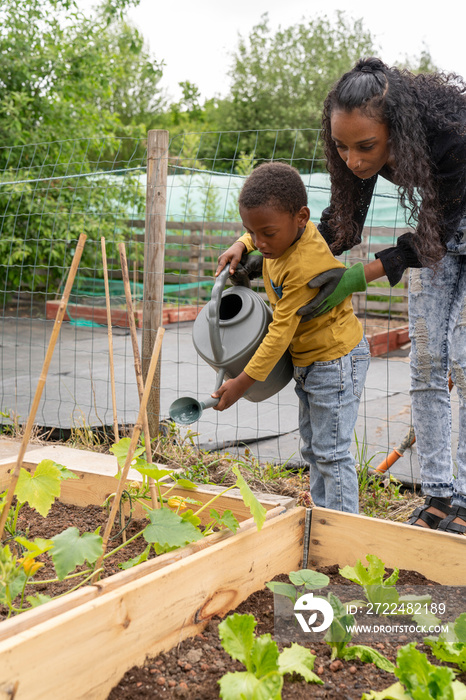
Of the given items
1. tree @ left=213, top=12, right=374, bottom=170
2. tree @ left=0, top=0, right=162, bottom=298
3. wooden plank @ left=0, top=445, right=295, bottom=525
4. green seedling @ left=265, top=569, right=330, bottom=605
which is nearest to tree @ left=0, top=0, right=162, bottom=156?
tree @ left=0, top=0, right=162, bottom=298

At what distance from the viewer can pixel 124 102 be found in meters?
21.8

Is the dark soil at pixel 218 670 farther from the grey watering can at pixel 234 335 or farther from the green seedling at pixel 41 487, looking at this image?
the grey watering can at pixel 234 335

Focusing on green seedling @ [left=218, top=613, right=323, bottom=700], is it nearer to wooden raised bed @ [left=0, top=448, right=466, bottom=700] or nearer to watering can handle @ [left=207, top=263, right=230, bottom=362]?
wooden raised bed @ [left=0, top=448, right=466, bottom=700]

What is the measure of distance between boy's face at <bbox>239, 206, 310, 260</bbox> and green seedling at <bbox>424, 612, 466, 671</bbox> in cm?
97

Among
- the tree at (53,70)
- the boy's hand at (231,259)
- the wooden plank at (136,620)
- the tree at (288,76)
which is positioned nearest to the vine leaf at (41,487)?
the wooden plank at (136,620)

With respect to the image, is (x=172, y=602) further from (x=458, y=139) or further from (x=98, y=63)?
(x=98, y=63)

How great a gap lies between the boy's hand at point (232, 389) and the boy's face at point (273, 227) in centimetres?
34

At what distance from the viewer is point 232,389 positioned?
165 cm

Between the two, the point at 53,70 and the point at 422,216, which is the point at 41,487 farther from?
the point at 53,70

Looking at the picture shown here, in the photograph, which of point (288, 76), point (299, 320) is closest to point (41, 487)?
point (299, 320)

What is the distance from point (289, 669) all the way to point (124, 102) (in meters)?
23.0

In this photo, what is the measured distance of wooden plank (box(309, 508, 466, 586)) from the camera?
142 cm

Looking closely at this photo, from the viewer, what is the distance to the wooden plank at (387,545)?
1.42 m

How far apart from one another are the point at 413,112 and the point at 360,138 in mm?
141
